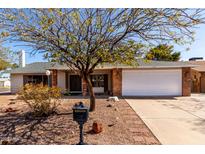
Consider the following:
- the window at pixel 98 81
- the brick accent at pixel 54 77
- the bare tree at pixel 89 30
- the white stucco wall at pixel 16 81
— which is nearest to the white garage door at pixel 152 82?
the window at pixel 98 81

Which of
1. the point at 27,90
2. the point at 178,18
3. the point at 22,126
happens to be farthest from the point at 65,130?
the point at 178,18

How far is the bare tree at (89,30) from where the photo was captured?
6.96 m

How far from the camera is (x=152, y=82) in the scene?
18797 mm

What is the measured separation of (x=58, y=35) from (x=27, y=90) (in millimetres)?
2789

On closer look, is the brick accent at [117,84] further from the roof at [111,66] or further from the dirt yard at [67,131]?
the dirt yard at [67,131]

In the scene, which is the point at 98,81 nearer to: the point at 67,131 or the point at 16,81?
the point at 16,81

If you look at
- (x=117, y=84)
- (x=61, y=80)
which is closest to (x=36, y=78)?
(x=61, y=80)

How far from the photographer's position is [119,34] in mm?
8500

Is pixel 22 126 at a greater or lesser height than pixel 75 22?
lesser

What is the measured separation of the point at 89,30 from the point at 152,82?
11816 millimetres

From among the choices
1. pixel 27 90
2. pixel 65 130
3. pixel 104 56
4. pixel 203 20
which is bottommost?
pixel 65 130
